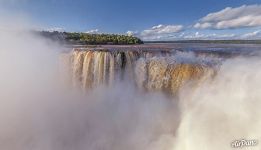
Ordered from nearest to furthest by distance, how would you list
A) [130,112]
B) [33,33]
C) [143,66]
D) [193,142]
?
[193,142] → [130,112] → [143,66] → [33,33]

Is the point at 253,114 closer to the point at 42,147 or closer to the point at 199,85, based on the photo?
the point at 199,85

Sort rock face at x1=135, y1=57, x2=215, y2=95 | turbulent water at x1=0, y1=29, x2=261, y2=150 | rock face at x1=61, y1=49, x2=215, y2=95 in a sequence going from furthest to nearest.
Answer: rock face at x1=61, y1=49, x2=215, y2=95
rock face at x1=135, y1=57, x2=215, y2=95
turbulent water at x1=0, y1=29, x2=261, y2=150

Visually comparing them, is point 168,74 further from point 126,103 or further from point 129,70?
point 129,70

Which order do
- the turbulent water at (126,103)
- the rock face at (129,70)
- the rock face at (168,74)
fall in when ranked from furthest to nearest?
1. the rock face at (129,70)
2. the rock face at (168,74)
3. the turbulent water at (126,103)

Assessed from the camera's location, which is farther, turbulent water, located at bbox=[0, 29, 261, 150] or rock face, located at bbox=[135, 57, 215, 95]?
rock face, located at bbox=[135, 57, 215, 95]

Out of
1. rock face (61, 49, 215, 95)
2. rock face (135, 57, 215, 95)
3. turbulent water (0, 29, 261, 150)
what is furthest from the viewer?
rock face (61, 49, 215, 95)

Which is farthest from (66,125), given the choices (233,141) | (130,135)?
(233,141)

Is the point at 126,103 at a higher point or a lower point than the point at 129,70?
lower

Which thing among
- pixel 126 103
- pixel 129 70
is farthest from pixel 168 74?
pixel 129 70
